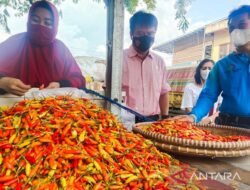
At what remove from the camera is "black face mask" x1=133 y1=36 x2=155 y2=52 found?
2.59m

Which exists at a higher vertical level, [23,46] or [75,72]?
[23,46]

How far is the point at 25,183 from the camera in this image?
928mm

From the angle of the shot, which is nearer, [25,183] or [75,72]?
[25,183]

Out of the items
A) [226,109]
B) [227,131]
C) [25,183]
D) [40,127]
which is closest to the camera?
[25,183]

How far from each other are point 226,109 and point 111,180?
1.67 meters

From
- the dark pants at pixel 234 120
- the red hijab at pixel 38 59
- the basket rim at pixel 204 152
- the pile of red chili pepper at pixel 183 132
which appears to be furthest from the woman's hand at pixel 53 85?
→ the dark pants at pixel 234 120

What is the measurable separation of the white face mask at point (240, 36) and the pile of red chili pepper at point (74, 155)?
1395 millimetres

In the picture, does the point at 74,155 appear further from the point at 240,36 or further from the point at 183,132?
the point at 240,36

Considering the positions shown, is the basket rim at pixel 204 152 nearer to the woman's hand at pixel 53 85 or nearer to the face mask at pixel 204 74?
the woman's hand at pixel 53 85

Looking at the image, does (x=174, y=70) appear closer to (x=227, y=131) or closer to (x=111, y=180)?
(x=227, y=131)

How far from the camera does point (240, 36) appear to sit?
7.18 ft

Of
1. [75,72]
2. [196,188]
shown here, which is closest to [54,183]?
[196,188]

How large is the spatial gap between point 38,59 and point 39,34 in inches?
9.0

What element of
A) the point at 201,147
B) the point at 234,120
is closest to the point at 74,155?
the point at 201,147
